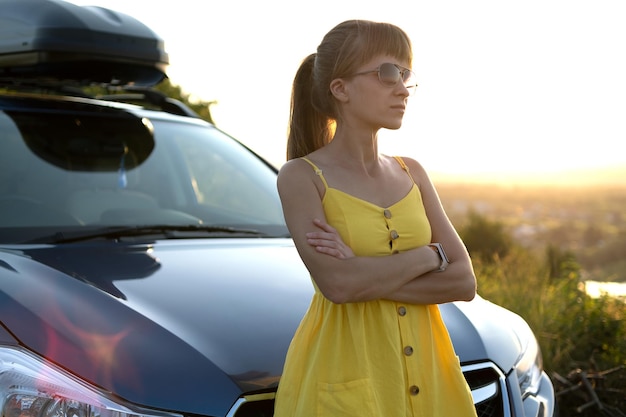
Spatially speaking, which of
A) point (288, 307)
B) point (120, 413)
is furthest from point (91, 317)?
point (288, 307)

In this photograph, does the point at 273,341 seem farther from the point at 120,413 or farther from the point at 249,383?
the point at 120,413

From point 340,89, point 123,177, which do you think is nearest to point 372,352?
point 340,89

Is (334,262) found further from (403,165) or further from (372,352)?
(403,165)

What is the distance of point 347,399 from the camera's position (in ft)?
7.04

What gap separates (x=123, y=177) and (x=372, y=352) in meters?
2.05

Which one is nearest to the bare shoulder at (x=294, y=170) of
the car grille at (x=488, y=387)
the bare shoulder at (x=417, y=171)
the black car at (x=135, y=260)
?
the bare shoulder at (x=417, y=171)

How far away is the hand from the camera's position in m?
2.21

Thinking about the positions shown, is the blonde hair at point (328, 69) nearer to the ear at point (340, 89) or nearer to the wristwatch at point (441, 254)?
the ear at point (340, 89)

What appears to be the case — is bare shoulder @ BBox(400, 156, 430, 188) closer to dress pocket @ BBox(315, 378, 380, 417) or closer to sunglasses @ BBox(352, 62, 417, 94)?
sunglasses @ BBox(352, 62, 417, 94)

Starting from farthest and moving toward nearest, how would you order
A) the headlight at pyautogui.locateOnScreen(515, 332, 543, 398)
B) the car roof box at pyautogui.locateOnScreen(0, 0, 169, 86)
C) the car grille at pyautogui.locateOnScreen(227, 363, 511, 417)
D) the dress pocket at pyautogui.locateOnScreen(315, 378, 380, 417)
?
the car roof box at pyautogui.locateOnScreen(0, 0, 169, 86) < the headlight at pyautogui.locateOnScreen(515, 332, 543, 398) < the car grille at pyautogui.locateOnScreen(227, 363, 511, 417) < the dress pocket at pyautogui.locateOnScreen(315, 378, 380, 417)

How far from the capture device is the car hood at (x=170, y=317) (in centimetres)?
229

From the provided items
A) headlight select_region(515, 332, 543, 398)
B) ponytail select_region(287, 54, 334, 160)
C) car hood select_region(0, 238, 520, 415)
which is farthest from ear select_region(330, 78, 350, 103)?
headlight select_region(515, 332, 543, 398)

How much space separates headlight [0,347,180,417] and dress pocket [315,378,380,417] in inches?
15.6

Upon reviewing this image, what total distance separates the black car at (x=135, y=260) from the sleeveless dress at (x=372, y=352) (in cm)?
22
